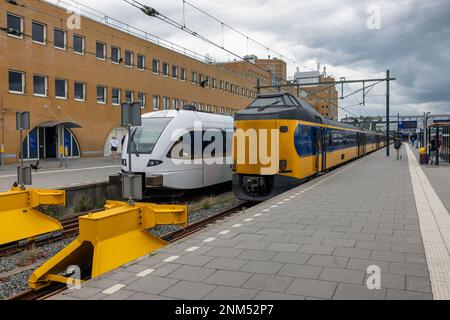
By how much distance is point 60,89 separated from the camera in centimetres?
2853

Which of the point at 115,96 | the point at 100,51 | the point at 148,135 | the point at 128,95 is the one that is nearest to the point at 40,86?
the point at 100,51

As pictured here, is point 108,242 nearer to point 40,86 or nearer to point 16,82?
point 16,82

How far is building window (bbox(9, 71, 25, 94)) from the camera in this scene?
25.1 m

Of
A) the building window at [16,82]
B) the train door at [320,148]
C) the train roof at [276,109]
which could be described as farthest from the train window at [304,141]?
the building window at [16,82]

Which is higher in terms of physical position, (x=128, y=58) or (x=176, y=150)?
(x=128, y=58)

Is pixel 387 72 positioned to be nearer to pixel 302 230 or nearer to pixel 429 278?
pixel 302 230

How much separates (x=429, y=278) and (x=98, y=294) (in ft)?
11.7

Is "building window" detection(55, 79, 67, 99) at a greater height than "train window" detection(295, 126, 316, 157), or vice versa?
"building window" detection(55, 79, 67, 99)

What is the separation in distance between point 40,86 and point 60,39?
3.71 metres

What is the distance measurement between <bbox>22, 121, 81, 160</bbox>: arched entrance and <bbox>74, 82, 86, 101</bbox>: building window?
2316 millimetres

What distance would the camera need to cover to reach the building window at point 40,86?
26562 millimetres

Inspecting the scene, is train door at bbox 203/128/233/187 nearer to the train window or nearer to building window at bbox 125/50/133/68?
the train window

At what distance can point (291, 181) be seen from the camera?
41.9 ft

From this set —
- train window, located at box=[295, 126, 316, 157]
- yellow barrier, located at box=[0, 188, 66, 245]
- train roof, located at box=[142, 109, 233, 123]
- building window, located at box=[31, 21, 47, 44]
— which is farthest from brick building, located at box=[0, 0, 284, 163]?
train window, located at box=[295, 126, 316, 157]
